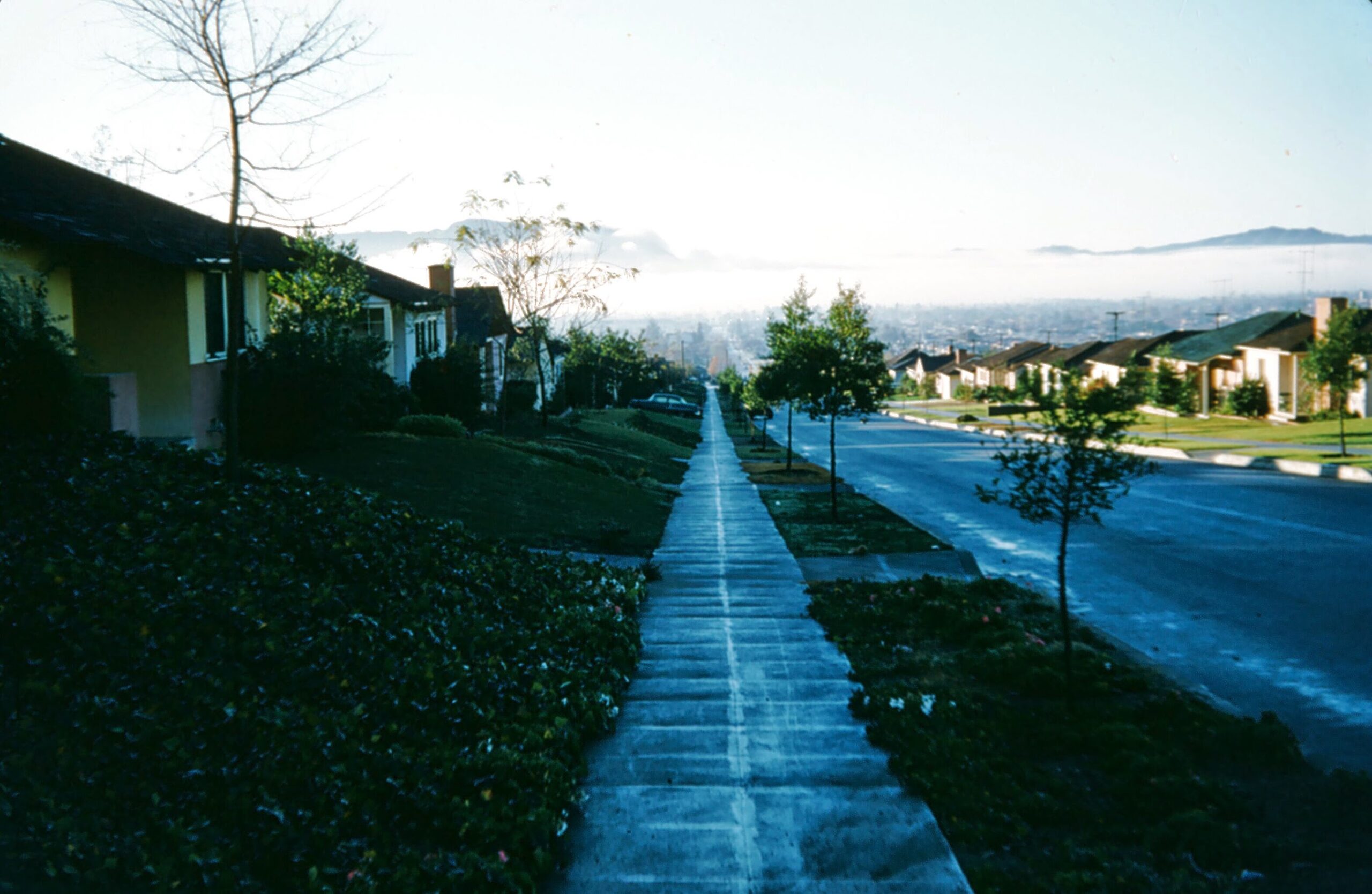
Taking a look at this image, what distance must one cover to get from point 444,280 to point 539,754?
43738 millimetres

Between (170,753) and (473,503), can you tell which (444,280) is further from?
(170,753)

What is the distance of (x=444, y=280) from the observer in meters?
47.8

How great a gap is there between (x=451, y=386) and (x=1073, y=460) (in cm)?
2535

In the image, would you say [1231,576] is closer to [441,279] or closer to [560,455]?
[560,455]

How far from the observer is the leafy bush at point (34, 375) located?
1010 cm

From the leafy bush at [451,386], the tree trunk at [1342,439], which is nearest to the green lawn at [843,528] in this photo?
the leafy bush at [451,386]

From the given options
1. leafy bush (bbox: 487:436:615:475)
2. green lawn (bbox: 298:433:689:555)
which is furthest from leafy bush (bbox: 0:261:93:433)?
leafy bush (bbox: 487:436:615:475)

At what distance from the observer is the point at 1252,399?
57.6 meters

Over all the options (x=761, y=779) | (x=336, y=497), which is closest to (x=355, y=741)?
(x=761, y=779)

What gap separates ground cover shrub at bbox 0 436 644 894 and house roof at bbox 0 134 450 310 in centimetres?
388

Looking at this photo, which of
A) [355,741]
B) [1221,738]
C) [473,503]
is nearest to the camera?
[355,741]

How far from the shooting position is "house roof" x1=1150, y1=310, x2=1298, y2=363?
205 ft

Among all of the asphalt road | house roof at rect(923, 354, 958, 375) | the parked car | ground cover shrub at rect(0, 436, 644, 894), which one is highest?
house roof at rect(923, 354, 958, 375)

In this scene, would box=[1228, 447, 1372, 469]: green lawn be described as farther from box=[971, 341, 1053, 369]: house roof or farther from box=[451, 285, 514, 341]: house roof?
box=[971, 341, 1053, 369]: house roof
